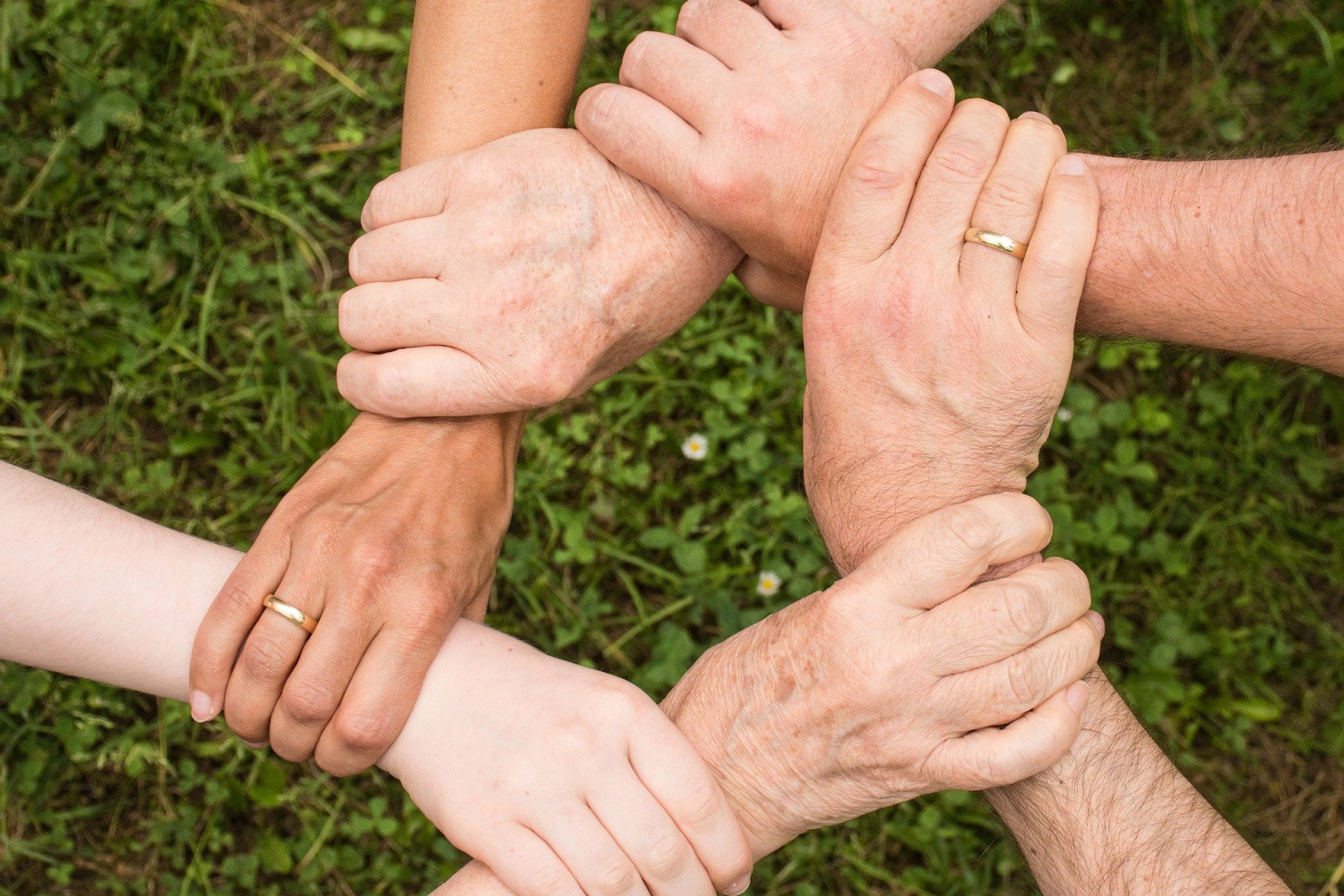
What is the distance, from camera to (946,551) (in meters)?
1.81

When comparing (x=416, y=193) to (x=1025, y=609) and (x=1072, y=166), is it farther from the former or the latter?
(x=1025, y=609)

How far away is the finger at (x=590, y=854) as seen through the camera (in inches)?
73.3

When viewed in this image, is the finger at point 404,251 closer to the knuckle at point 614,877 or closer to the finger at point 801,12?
the finger at point 801,12

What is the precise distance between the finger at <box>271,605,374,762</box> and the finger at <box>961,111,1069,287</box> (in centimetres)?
135

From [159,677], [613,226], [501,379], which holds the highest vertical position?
[613,226]

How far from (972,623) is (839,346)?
57 centimetres

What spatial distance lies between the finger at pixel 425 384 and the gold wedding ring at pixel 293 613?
49cm

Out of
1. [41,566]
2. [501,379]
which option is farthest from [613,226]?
[41,566]

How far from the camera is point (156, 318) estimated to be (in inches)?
129

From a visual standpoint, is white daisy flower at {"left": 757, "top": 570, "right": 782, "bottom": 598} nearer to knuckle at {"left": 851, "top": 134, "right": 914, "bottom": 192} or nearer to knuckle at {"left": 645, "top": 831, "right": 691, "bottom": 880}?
knuckle at {"left": 645, "top": 831, "right": 691, "bottom": 880}

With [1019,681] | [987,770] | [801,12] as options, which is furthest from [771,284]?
[987,770]

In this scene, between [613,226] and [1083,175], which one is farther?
[613,226]

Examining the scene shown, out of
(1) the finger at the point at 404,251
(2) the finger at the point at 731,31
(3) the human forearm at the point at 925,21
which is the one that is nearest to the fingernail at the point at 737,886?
(1) the finger at the point at 404,251

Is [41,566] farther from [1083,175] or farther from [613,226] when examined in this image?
[1083,175]
